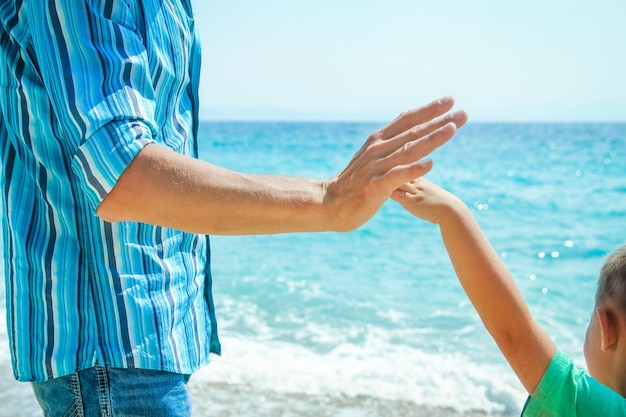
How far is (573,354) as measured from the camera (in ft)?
19.2

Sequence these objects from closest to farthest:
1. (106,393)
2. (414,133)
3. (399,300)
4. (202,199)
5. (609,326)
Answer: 1. (202,199)
2. (414,133)
3. (106,393)
4. (609,326)
5. (399,300)

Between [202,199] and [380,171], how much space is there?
0.32m

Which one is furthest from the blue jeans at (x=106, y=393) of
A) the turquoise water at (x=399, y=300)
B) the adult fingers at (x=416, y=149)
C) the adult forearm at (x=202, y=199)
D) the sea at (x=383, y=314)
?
the turquoise water at (x=399, y=300)

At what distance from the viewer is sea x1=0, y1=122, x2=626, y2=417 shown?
4457 mm

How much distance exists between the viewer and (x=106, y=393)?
1.43 metres

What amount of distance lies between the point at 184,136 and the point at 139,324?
0.42 meters

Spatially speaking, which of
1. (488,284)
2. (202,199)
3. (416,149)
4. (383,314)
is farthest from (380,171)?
(383,314)

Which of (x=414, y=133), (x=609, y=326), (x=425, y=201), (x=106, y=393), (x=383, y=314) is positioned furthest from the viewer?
(x=383, y=314)

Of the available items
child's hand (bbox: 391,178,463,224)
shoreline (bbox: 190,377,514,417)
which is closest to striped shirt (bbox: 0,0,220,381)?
child's hand (bbox: 391,178,463,224)

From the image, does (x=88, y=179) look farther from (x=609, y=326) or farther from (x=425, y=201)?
(x=609, y=326)

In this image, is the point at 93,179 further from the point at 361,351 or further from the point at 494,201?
the point at 494,201

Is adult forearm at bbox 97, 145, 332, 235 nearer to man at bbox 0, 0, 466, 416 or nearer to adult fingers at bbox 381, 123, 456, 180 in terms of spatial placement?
man at bbox 0, 0, 466, 416

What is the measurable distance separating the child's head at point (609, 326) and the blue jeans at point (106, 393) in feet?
3.26

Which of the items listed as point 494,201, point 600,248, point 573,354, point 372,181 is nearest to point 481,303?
point 372,181
